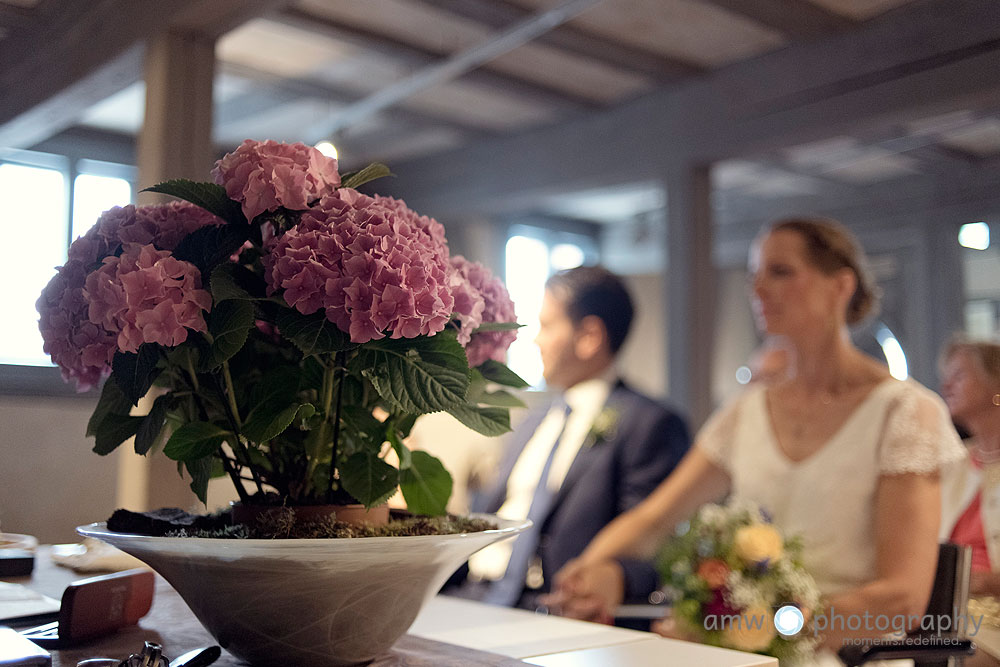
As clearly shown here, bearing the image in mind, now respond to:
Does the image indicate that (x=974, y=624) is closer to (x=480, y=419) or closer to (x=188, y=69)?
(x=480, y=419)

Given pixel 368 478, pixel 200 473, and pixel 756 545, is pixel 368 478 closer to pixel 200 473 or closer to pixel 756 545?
pixel 200 473

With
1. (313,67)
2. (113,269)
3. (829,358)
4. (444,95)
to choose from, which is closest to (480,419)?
(113,269)

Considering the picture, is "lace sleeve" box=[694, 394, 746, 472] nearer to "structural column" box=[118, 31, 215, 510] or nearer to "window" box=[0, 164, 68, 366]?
"structural column" box=[118, 31, 215, 510]

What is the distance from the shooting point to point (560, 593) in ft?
7.46

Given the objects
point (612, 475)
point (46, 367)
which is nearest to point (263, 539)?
point (46, 367)

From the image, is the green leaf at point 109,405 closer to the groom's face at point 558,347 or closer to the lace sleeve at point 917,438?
the lace sleeve at point 917,438

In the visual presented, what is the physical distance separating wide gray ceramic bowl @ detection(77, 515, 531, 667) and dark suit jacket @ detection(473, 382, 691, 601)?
1.96 metres

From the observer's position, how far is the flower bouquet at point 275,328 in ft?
2.31

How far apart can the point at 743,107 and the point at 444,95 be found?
4.68 feet

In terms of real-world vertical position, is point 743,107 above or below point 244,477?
above

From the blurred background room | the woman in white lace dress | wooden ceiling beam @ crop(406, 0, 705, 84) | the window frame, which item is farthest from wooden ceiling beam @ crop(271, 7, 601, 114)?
the window frame

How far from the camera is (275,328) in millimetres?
802

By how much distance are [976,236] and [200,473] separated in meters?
2.20

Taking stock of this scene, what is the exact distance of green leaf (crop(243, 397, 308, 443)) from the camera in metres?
0.71
